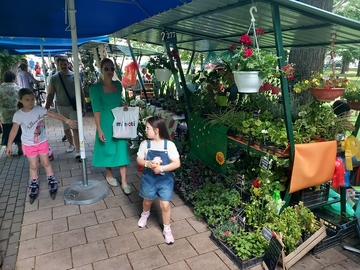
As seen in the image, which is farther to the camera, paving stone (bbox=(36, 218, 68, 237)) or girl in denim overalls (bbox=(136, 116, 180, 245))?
paving stone (bbox=(36, 218, 68, 237))

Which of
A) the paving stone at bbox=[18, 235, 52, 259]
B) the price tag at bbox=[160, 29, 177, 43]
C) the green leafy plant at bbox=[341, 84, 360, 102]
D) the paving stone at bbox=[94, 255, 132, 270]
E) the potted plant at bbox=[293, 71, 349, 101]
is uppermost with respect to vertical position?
the price tag at bbox=[160, 29, 177, 43]

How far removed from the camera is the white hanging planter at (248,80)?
7.78 ft

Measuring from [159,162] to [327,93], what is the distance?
1728mm

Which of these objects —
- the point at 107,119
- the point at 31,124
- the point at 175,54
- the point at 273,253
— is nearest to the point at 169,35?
the point at 175,54

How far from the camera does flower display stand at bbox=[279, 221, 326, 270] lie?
94.7 inches

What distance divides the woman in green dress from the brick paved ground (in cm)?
50

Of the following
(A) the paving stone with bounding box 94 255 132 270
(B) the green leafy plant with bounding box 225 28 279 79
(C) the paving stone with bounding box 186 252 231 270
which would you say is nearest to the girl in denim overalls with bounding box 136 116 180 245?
(C) the paving stone with bounding box 186 252 231 270

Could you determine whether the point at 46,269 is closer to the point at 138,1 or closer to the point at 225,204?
the point at 225,204

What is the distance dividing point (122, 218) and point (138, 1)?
8.40 feet

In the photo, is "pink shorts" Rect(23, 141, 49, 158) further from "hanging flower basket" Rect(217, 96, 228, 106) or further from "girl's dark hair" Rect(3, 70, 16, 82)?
"hanging flower basket" Rect(217, 96, 228, 106)

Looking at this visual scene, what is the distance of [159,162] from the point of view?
249 cm

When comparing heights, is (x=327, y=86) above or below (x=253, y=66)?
below

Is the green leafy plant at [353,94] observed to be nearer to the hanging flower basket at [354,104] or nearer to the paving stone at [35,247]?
the hanging flower basket at [354,104]

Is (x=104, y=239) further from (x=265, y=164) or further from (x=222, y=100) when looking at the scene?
(x=222, y=100)
